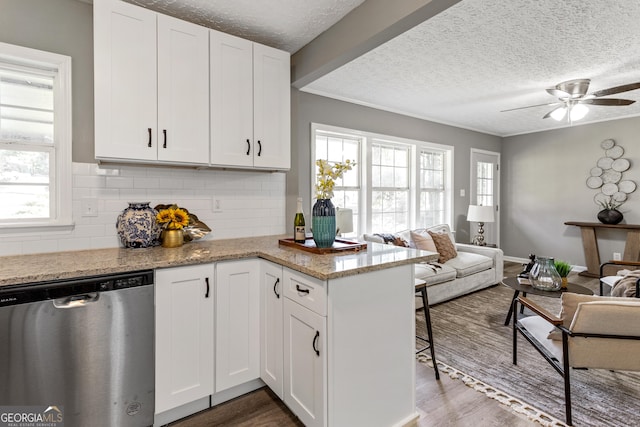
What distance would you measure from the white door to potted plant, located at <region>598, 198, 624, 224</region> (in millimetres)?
1575

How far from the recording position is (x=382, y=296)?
1699mm

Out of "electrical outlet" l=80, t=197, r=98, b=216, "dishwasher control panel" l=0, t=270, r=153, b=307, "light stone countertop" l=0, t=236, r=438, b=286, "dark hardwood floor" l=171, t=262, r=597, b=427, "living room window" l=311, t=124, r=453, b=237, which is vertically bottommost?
"dark hardwood floor" l=171, t=262, r=597, b=427

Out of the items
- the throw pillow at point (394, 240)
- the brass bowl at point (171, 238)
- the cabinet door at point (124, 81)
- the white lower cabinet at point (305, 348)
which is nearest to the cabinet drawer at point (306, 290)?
the white lower cabinet at point (305, 348)

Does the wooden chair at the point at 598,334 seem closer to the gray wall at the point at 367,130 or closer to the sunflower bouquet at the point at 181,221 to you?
the gray wall at the point at 367,130

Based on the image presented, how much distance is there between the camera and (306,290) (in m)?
1.64

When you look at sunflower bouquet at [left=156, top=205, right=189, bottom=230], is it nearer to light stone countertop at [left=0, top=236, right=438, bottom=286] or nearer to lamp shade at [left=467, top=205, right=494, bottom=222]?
light stone countertop at [left=0, top=236, right=438, bottom=286]

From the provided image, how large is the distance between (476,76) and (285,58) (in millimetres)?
A: 1989

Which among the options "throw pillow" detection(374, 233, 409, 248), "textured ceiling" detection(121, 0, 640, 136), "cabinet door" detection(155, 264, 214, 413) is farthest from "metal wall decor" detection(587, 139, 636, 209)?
"cabinet door" detection(155, 264, 214, 413)

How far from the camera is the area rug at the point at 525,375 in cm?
192

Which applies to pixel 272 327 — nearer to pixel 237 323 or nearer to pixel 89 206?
pixel 237 323

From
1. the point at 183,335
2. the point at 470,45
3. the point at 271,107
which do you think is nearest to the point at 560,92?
the point at 470,45

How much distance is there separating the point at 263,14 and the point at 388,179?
2864mm

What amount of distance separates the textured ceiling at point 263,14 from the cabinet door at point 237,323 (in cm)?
171

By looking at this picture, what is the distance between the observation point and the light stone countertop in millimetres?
1508
